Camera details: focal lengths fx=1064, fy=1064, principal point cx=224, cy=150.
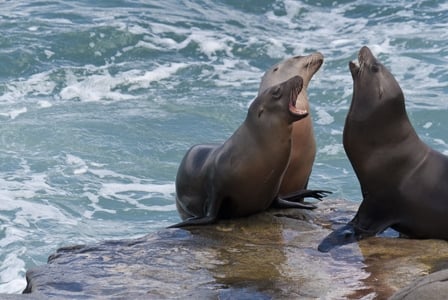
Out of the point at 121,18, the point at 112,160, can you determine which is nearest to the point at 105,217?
the point at 112,160

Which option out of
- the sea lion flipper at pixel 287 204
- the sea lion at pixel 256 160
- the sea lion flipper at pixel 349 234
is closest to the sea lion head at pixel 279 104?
the sea lion at pixel 256 160

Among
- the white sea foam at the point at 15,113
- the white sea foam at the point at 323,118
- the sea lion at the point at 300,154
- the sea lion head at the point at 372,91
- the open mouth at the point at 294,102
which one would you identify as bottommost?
the white sea foam at the point at 15,113

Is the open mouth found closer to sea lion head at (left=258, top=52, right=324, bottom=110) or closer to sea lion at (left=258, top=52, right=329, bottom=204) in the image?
sea lion at (left=258, top=52, right=329, bottom=204)

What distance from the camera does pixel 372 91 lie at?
5.42 metres

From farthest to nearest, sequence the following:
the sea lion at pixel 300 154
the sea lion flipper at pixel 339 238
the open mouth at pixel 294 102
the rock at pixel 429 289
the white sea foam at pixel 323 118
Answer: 1. the white sea foam at pixel 323 118
2. the sea lion at pixel 300 154
3. the open mouth at pixel 294 102
4. the sea lion flipper at pixel 339 238
5. the rock at pixel 429 289

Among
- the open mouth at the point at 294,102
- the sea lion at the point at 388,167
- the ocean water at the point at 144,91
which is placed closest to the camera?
the sea lion at the point at 388,167

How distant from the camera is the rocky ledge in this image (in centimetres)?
440

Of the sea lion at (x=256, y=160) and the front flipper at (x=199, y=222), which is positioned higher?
the sea lion at (x=256, y=160)

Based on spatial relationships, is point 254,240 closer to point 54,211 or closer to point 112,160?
point 54,211

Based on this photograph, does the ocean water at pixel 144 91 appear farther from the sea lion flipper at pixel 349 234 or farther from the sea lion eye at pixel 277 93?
the sea lion flipper at pixel 349 234

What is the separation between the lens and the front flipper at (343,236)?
→ 5117 millimetres

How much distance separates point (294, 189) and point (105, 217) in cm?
329

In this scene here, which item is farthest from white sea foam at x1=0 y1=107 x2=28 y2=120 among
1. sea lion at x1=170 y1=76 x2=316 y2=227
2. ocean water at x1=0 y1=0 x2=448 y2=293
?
sea lion at x1=170 y1=76 x2=316 y2=227

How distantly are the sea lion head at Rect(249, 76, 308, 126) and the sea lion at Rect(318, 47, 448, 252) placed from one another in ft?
1.12
